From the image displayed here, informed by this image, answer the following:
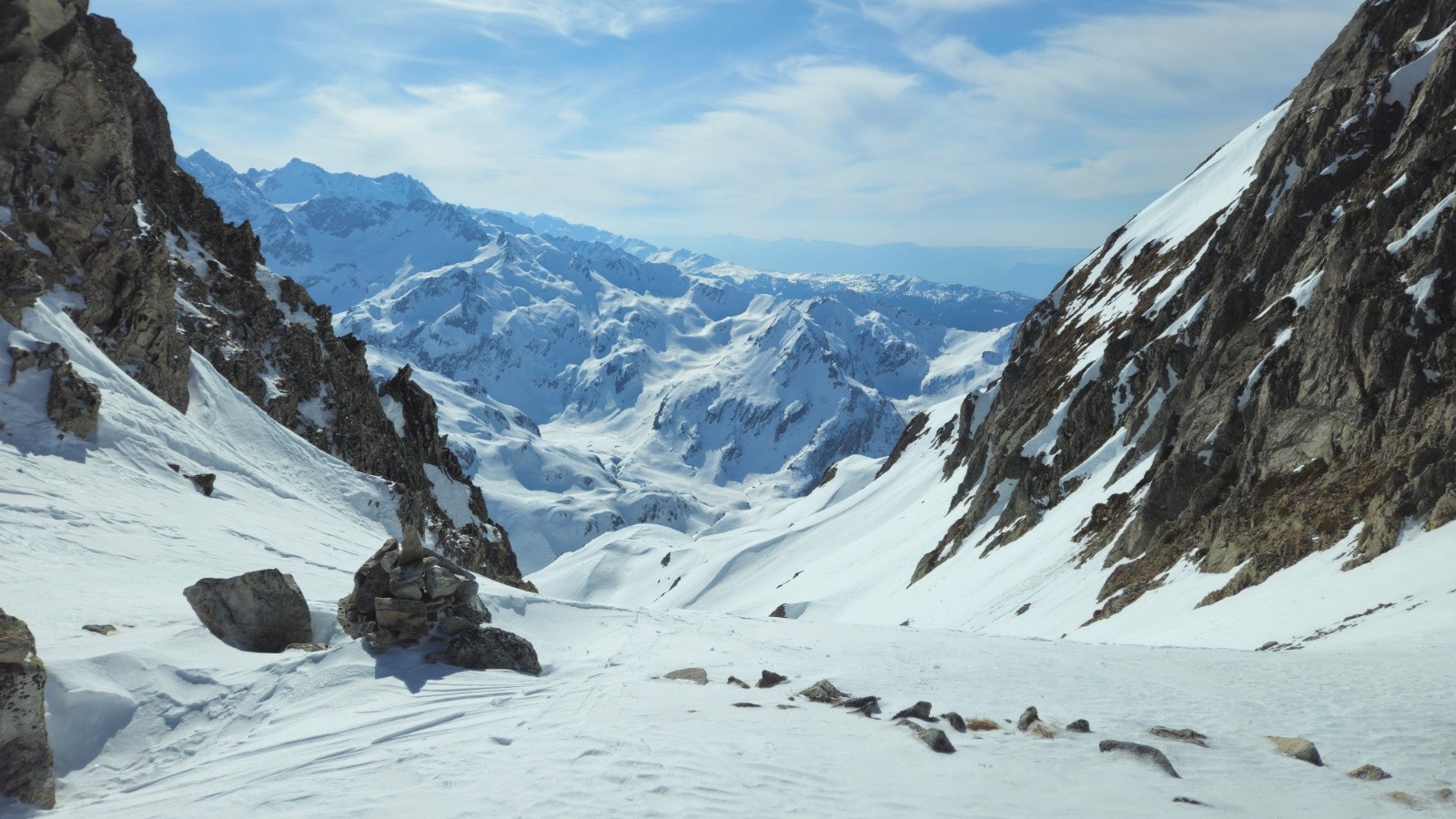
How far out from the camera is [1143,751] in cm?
1143

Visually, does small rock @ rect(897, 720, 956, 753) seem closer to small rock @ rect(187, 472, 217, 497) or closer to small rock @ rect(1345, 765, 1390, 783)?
small rock @ rect(1345, 765, 1390, 783)

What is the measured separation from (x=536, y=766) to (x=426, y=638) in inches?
241

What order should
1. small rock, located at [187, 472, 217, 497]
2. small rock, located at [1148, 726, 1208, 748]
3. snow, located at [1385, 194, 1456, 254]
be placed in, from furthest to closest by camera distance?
snow, located at [1385, 194, 1456, 254] < small rock, located at [187, 472, 217, 497] < small rock, located at [1148, 726, 1208, 748]

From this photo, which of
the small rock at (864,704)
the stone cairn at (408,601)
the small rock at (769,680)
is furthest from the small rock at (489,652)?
the small rock at (864,704)

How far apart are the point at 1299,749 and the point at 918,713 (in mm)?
5179

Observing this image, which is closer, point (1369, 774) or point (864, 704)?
point (1369, 774)

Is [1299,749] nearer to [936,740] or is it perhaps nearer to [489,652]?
[936,740]

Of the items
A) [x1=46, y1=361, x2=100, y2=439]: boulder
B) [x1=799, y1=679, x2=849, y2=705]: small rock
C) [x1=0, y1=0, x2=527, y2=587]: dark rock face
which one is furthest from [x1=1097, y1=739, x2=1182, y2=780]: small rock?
[x1=0, y1=0, x2=527, y2=587]: dark rock face

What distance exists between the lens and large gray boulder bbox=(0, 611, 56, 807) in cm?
924

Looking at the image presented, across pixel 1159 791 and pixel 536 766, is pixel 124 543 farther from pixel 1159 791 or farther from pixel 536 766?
pixel 1159 791

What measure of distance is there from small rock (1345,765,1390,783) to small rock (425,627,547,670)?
12700mm

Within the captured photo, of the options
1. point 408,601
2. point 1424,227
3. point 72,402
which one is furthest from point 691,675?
point 1424,227

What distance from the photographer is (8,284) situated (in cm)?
2455

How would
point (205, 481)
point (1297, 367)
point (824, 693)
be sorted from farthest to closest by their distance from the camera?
point (1297, 367) → point (205, 481) → point (824, 693)
